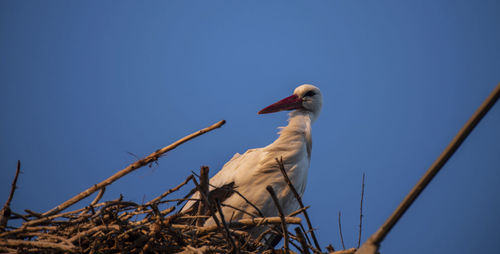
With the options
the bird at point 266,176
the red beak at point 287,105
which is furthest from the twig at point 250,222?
the red beak at point 287,105

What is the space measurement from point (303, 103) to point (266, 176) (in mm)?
651

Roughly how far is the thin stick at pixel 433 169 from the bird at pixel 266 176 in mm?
1171

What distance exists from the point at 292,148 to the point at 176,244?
0.98 metres

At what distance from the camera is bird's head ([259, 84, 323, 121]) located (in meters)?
2.45

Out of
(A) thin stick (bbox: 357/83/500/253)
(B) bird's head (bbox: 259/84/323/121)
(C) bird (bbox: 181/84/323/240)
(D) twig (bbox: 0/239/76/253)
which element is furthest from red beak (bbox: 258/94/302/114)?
(A) thin stick (bbox: 357/83/500/253)

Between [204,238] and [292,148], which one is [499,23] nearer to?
[292,148]

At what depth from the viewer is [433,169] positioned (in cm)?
58

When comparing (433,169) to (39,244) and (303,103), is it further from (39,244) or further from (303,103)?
(303,103)

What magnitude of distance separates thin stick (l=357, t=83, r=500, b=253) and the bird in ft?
3.84

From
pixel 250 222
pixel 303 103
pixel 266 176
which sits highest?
pixel 303 103

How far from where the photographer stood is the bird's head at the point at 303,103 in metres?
2.45

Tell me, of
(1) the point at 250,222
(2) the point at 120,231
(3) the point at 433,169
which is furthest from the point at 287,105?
(3) the point at 433,169

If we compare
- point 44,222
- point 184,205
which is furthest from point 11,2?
point 44,222

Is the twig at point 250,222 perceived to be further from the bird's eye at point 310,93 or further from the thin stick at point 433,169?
the bird's eye at point 310,93
